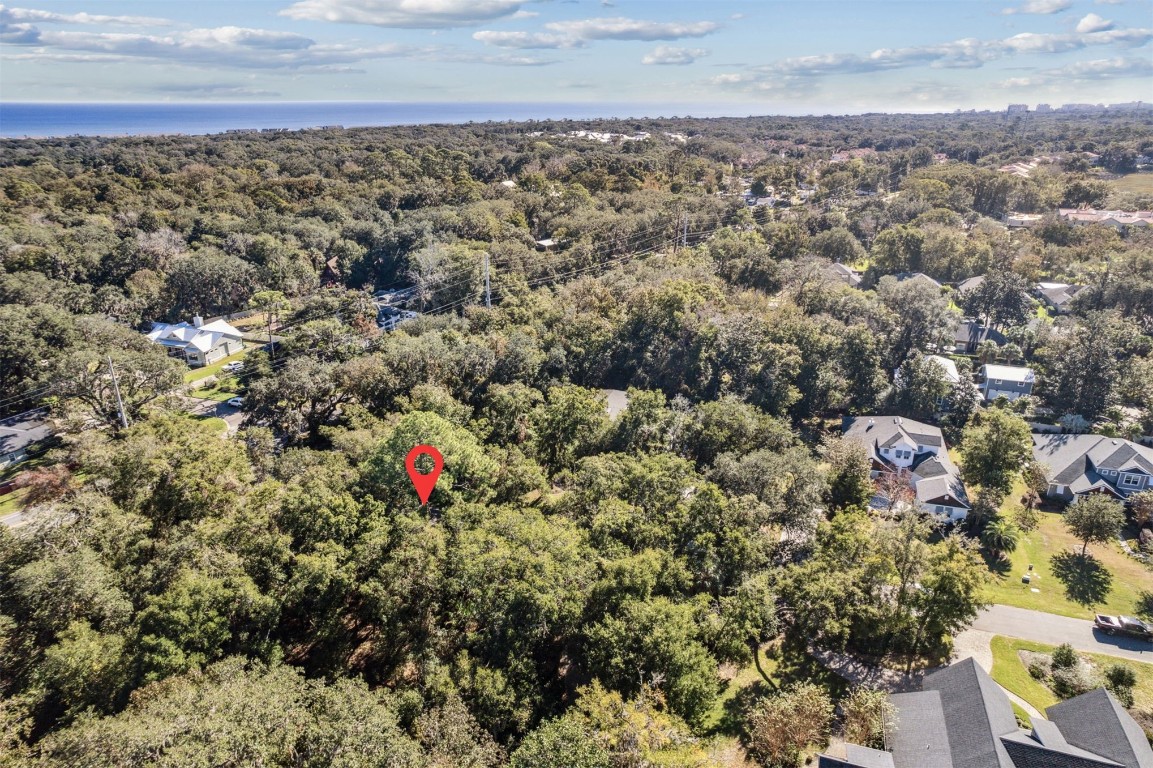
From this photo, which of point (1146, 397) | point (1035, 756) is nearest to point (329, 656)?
point (1035, 756)

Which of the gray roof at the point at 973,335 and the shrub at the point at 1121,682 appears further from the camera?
the gray roof at the point at 973,335

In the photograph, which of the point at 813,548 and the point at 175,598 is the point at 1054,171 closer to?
the point at 813,548

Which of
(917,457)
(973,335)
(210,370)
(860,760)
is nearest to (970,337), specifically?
(973,335)

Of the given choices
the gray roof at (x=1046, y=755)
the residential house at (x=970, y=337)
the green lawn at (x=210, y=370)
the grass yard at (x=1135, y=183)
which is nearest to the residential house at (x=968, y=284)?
the residential house at (x=970, y=337)

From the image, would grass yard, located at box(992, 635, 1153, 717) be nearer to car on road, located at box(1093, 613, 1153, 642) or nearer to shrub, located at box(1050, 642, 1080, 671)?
shrub, located at box(1050, 642, 1080, 671)

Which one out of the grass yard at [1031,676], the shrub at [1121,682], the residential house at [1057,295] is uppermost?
the residential house at [1057,295]

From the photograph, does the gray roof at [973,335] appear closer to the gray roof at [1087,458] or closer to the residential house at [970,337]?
the residential house at [970,337]
